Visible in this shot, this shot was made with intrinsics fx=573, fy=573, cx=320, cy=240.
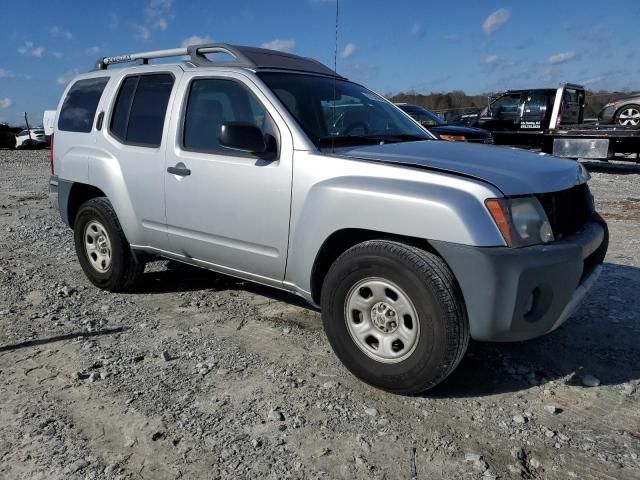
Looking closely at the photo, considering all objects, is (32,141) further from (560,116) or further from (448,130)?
(560,116)

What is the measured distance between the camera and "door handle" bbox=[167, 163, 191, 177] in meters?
4.09

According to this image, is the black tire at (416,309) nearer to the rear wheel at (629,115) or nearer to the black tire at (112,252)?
the black tire at (112,252)

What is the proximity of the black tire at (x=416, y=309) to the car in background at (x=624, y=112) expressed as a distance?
13.3 meters

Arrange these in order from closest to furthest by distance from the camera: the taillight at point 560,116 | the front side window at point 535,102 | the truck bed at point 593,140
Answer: the truck bed at point 593,140, the taillight at point 560,116, the front side window at point 535,102

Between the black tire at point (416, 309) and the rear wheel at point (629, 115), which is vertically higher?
the rear wheel at point (629, 115)

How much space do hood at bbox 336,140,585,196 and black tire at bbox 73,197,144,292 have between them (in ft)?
7.35

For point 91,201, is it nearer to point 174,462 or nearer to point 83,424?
point 83,424

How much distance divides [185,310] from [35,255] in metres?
2.75

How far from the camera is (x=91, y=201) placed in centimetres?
496

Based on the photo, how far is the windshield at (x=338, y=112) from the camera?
12.3ft

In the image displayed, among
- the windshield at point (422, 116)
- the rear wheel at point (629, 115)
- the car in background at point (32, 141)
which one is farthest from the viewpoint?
the car in background at point (32, 141)

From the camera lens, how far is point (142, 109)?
4598 mm

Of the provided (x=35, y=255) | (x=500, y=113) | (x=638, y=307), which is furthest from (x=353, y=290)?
(x=500, y=113)

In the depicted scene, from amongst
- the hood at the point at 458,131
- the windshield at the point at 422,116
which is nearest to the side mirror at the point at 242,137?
the hood at the point at 458,131
